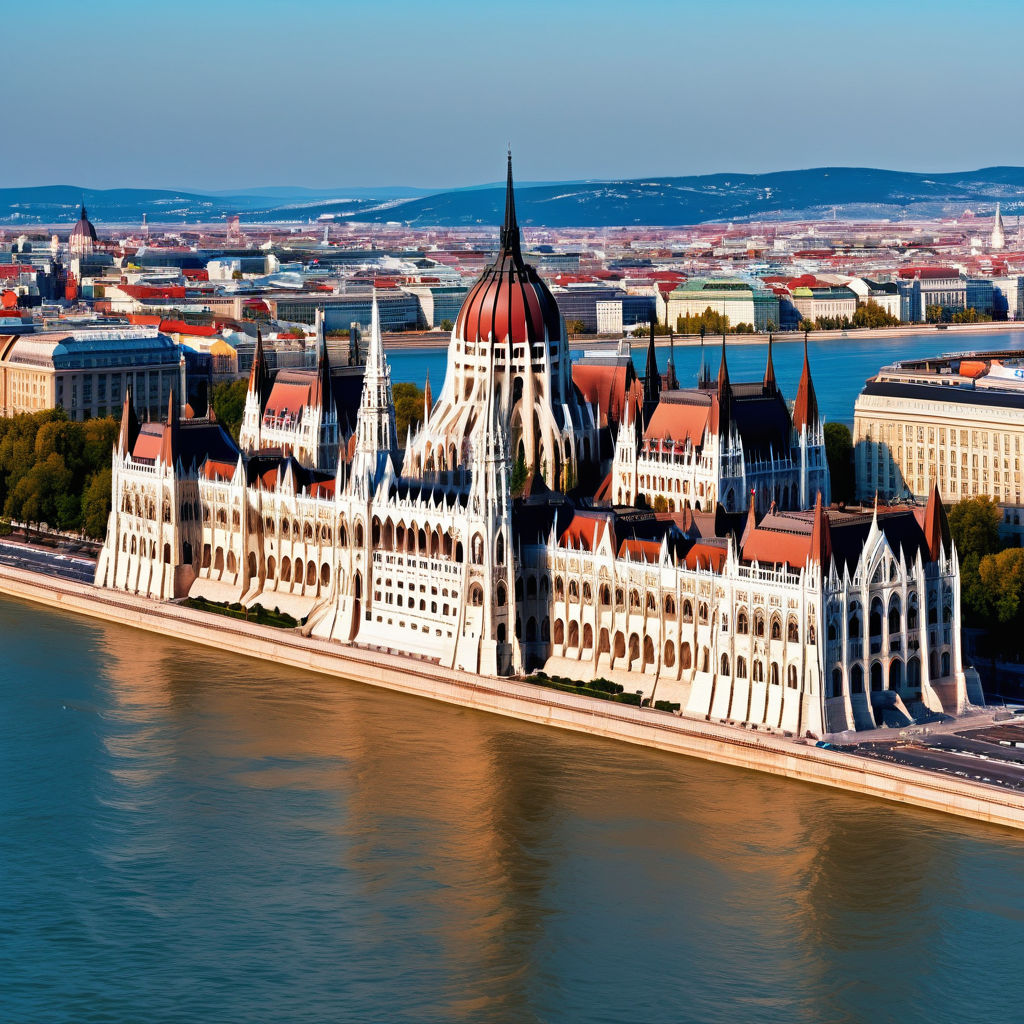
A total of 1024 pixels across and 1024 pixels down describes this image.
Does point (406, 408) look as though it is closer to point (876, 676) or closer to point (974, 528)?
point (974, 528)

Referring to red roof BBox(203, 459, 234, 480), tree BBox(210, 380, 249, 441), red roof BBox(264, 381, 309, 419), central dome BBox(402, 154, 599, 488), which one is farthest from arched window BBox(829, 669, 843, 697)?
tree BBox(210, 380, 249, 441)

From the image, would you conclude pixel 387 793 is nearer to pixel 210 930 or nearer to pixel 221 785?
pixel 221 785

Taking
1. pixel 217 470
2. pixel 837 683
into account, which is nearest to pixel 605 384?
pixel 217 470

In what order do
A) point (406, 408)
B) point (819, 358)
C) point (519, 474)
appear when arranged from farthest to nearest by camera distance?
1. point (819, 358)
2. point (406, 408)
3. point (519, 474)

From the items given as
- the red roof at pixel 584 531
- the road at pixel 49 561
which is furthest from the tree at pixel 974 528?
the road at pixel 49 561

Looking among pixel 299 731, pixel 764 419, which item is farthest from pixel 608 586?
pixel 764 419
